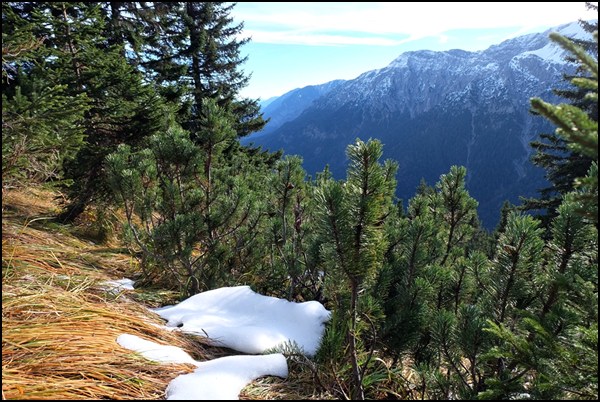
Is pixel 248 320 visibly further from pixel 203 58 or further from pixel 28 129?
pixel 203 58

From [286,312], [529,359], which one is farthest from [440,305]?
[286,312]

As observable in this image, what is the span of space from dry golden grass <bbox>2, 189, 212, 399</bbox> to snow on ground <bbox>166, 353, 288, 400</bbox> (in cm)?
11

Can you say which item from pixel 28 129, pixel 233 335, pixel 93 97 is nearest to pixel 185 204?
pixel 28 129

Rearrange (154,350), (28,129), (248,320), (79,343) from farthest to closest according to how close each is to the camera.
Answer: (28,129) → (248,320) → (154,350) → (79,343)

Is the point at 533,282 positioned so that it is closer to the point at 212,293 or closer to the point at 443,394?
the point at 443,394

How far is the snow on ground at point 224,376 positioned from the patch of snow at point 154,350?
0.48ft

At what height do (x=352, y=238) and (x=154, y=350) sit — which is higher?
(x=352, y=238)

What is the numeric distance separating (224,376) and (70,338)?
3.11ft

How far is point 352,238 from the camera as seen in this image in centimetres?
179

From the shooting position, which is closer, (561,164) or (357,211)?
(357,211)

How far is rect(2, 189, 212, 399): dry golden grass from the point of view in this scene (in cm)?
173

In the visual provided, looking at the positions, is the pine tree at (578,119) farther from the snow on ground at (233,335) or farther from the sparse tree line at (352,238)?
the snow on ground at (233,335)

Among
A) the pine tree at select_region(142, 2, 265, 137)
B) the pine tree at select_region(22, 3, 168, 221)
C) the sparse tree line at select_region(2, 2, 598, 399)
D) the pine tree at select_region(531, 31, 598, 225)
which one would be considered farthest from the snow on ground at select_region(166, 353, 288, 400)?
the pine tree at select_region(142, 2, 265, 137)

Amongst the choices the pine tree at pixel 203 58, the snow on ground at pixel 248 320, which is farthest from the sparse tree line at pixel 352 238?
the pine tree at pixel 203 58
